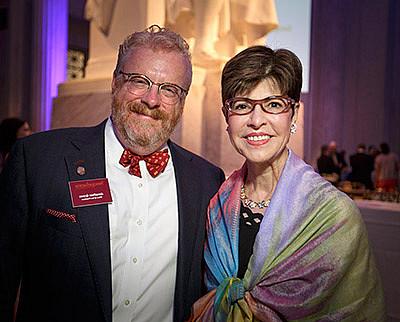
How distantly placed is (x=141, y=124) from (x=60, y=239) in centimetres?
53

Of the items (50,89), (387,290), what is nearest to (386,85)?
(50,89)

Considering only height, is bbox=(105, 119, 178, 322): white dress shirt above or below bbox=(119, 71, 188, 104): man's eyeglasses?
below

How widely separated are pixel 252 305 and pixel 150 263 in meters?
0.44

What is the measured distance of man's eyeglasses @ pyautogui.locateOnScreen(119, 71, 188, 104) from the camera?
1.90 metres

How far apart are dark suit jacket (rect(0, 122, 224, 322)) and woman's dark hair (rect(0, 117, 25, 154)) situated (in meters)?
2.32

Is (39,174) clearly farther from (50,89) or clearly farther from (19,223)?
(50,89)

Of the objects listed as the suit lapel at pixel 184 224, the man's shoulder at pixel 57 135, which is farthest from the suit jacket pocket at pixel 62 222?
the suit lapel at pixel 184 224

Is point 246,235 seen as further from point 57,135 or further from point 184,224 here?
point 57,135

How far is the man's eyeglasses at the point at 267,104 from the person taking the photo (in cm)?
176

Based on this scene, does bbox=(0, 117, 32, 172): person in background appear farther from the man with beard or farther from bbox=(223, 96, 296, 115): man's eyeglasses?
bbox=(223, 96, 296, 115): man's eyeglasses

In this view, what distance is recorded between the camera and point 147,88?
6.24ft

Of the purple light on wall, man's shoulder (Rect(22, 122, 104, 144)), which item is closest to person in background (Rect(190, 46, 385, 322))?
man's shoulder (Rect(22, 122, 104, 144))

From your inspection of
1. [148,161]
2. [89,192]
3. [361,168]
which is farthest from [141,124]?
[361,168]

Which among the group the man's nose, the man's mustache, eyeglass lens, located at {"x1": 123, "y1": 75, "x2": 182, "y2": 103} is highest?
eyeglass lens, located at {"x1": 123, "y1": 75, "x2": 182, "y2": 103}
